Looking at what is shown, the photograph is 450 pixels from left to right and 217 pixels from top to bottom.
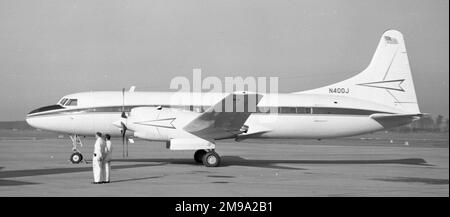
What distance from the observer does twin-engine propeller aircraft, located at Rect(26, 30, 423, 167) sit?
23938 mm

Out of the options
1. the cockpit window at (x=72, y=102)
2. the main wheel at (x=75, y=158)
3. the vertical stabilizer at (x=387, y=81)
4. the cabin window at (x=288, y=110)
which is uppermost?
the vertical stabilizer at (x=387, y=81)

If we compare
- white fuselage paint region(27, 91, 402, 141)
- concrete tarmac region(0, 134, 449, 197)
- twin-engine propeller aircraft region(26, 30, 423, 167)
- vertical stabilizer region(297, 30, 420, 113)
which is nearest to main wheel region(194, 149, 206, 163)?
twin-engine propeller aircraft region(26, 30, 423, 167)

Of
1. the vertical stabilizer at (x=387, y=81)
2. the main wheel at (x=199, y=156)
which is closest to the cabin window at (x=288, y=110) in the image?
the vertical stabilizer at (x=387, y=81)

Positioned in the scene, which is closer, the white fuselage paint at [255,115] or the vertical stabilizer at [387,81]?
the white fuselage paint at [255,115]

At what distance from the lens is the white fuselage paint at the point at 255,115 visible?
84.0 feet

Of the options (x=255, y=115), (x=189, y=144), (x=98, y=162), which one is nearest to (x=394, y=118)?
(x=255, y=115)

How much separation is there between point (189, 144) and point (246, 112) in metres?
2.68

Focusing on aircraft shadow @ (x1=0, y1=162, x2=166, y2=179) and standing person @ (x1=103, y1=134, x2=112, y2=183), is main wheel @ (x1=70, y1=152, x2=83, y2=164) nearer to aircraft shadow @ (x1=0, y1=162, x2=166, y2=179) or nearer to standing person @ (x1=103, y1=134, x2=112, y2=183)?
aircraft shadow @ (x1=0, y1=162, x2=166, y2=179)

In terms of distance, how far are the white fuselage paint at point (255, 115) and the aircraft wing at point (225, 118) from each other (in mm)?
707

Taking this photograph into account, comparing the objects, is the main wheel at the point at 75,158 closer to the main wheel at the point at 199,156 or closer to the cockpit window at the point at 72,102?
the cockpit window at the point at 72,102

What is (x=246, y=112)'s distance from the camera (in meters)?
23.8
